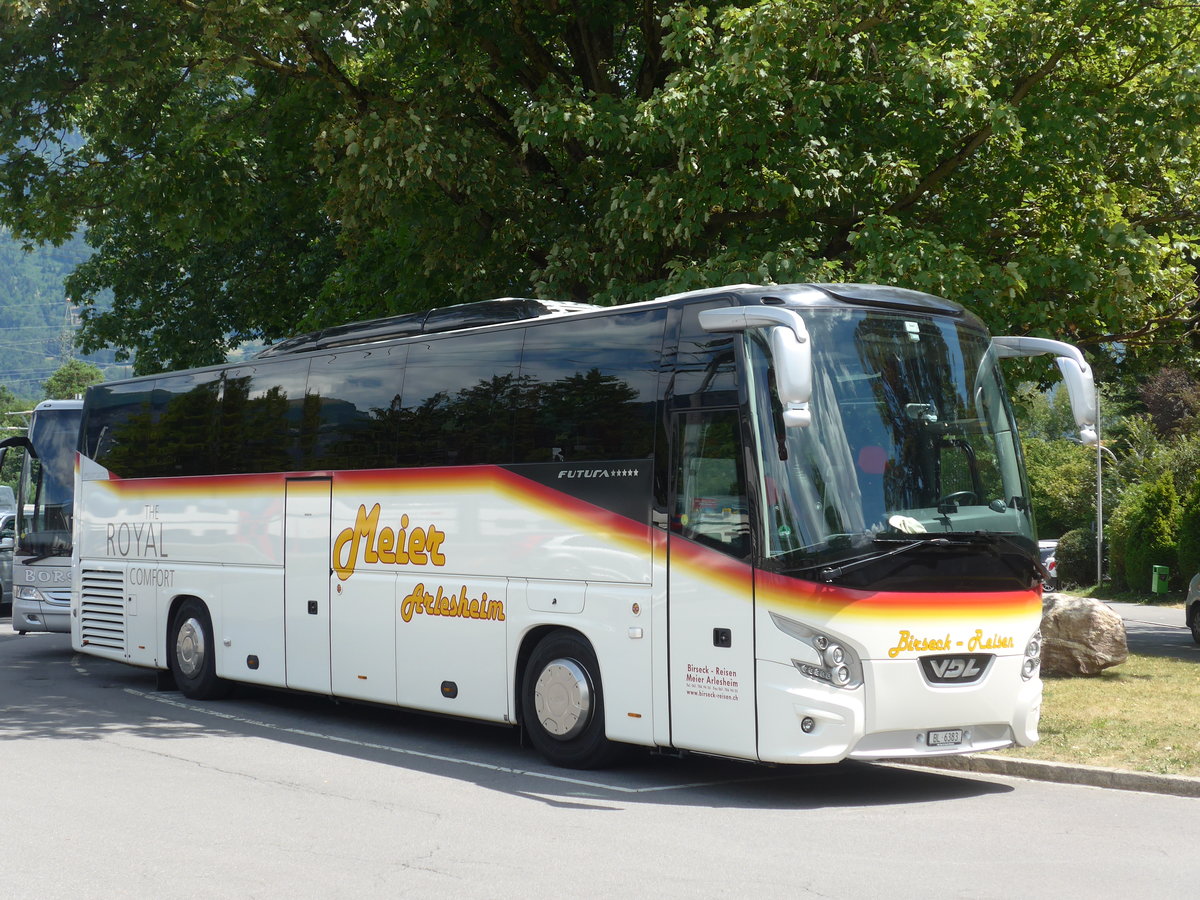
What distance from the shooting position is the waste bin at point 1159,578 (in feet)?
118

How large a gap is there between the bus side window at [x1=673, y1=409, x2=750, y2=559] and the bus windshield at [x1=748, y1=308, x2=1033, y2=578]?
0.23 m

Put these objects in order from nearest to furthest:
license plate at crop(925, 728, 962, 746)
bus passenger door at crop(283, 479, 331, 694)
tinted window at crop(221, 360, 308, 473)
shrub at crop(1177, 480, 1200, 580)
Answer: license plate at crop(925, 728, 962, 746), bus passenger door at crop(283, 479, 331, 694), tinted window at crop(221, 360, 308, 473), shrub at crop(1177, 480, 1200, 580)

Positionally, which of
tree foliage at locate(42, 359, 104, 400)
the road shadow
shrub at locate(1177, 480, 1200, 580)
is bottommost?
the road shadow

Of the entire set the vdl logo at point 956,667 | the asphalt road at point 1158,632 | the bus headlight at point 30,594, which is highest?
the vdl logo at point 956,667

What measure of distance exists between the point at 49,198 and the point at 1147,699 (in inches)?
541

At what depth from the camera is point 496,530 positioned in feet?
37.4

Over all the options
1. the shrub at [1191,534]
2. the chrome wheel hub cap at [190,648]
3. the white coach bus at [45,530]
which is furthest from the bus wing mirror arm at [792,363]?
the shrub at [1191,534]

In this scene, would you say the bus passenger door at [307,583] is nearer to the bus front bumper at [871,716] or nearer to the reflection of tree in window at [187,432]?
the reflection of tree in window at [187,432]

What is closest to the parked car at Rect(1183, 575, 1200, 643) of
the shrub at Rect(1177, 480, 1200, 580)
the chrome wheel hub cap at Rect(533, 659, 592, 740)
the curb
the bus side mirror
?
the shrub at Rect(1177, 480, 1200, 580)

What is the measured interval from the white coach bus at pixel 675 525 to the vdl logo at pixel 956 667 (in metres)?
0.02

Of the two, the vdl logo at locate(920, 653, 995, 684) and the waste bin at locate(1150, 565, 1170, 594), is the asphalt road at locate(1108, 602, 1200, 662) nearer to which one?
the waste bin at locate(1150, 565, 1170, 594)

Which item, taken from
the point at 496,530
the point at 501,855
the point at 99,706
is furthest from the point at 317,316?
the point at 501,855

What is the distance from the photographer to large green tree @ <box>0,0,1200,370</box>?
14.4 meters

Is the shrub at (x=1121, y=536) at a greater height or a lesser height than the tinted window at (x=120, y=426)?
lesser
